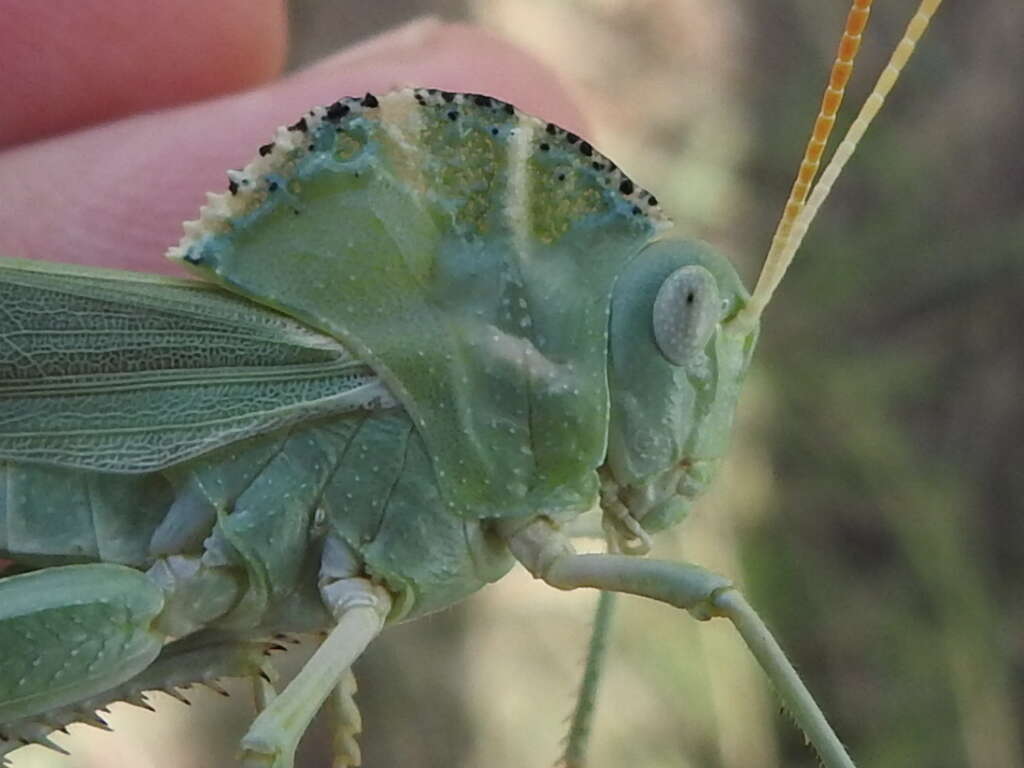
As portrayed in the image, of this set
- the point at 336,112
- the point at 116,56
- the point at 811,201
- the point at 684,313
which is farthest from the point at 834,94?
the point at 116,56

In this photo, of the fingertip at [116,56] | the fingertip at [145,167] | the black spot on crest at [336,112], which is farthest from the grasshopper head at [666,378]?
the fingertip at [116,56]

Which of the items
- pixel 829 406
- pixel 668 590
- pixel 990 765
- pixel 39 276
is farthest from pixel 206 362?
pixel 990 765

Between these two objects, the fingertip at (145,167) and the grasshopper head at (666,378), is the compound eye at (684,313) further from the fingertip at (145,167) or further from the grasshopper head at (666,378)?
the fingertip at (145,167)

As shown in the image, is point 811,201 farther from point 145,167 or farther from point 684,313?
point 145,167

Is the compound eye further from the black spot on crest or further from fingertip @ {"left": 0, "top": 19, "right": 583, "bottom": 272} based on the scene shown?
fingertip @ {"left": 0, "top": 19, "right": 583, "bottom": 272}

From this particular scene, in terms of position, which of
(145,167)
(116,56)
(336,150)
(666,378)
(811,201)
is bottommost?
(666,378)

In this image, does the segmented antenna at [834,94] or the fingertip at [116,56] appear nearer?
the segmented antenna at [834,94]

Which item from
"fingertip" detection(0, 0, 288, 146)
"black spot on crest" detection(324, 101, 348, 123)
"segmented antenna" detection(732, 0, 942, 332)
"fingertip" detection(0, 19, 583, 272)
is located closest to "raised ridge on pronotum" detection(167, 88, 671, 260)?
"black spot on crest" detection(324, 101, 348, 123)
